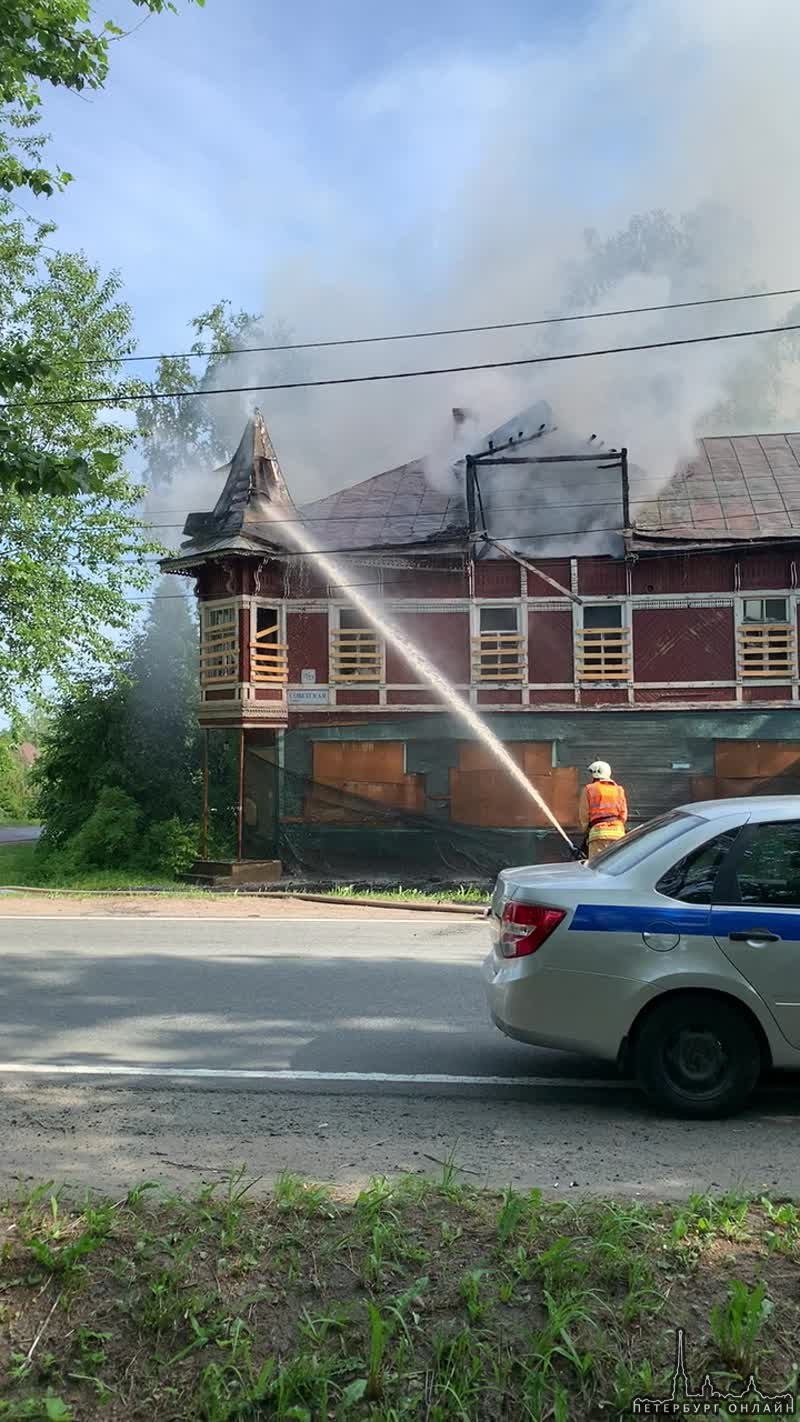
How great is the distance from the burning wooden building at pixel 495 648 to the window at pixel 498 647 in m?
0.05

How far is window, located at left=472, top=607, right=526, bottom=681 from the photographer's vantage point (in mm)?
23406

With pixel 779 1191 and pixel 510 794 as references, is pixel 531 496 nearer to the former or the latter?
pixel 510 794

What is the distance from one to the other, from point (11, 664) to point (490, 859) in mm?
10621

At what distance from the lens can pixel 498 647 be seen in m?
23.5

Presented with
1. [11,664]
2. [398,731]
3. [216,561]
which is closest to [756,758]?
[398,731]

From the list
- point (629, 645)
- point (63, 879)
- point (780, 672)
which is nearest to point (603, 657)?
point (629, 645)

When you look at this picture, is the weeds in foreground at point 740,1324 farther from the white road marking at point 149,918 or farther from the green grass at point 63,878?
the green grass at point 63,878

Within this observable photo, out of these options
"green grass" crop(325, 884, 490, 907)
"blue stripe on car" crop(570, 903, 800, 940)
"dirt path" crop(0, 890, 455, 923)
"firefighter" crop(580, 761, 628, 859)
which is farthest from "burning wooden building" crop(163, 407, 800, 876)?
"blue stripe on car" crop(570, 903, 800, 940)

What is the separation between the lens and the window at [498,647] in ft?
76.8

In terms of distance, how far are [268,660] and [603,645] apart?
7127 mm

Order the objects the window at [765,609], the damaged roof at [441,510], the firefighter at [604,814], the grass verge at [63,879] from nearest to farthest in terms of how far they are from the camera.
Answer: the firefighter at [604,814] < the grass verge at [63,879] < the damaged roof at [441,510] < the window at [765,609]

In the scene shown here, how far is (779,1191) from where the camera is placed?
4.41 m

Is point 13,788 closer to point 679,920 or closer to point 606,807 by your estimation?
point 606,807

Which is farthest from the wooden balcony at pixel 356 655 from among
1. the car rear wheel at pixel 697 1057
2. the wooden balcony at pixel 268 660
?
the car rear wheel at pixel 697 1057
